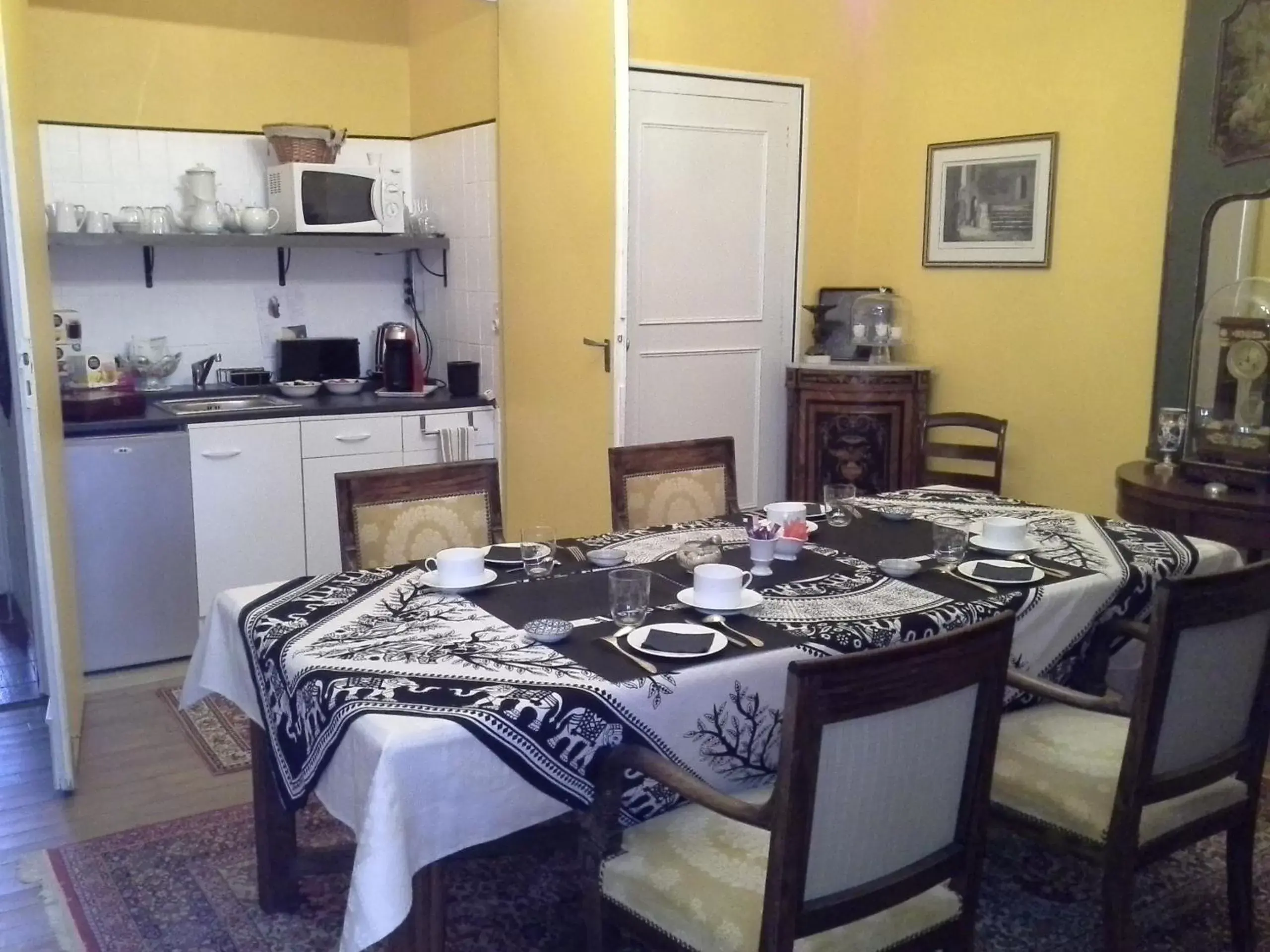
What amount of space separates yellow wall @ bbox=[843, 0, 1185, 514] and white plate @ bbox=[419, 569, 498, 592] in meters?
2.47

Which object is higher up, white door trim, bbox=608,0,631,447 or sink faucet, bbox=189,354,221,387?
white door trim, bbox=608,0,631,447

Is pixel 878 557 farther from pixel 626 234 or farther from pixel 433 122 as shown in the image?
pixel 433 122

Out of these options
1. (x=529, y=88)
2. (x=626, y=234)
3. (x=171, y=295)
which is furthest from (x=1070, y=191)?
(x=171, y=295)

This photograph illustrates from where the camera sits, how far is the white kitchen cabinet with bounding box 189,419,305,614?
3.96 m

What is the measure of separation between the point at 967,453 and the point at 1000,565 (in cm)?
138

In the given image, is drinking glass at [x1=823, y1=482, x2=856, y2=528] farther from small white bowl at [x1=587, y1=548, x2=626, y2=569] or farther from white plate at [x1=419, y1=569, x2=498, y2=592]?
white plate at [x1=419, y1=569, x2=498, y2=592]

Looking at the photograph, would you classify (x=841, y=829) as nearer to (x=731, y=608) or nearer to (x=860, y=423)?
(x=731, y=608)

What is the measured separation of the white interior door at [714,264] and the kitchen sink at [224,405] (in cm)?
129

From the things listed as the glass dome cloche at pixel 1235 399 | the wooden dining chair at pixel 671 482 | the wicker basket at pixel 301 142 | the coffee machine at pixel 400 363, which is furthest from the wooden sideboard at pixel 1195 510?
the wicker basket at pixel 301 142

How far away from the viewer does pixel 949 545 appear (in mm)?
2490

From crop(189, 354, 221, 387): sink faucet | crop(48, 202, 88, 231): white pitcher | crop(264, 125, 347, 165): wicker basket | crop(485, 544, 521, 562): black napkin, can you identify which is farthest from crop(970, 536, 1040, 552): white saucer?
crop(48, 202, 88, 231): white pitcher

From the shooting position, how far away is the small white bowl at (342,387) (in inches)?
181

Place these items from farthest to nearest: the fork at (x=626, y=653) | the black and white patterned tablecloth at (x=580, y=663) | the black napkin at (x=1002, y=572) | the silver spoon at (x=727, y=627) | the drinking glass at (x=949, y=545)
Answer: the drinking glass at (x=949, y=545)
the black napkin at (x=1002, y=572)
the silver spoon at (x=727, y=627)
the fork at (x=626, y=653)
the black and white patterned tablecloth at (x=580, y=663)

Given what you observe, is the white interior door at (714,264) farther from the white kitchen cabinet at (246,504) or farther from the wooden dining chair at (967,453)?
Answer: the white kitchen cabinet at (246,504)
